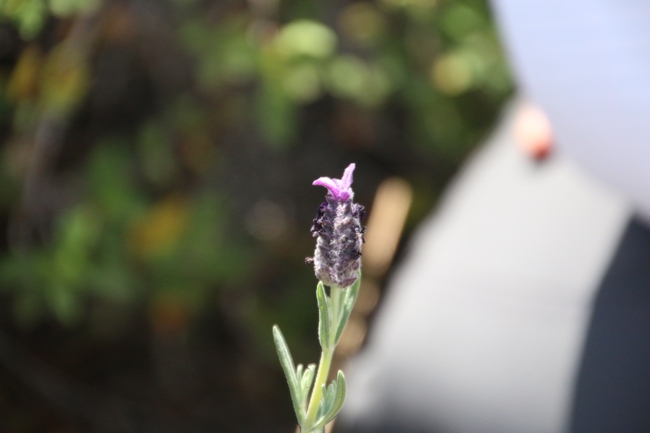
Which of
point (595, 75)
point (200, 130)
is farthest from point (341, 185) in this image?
point (200, 130)

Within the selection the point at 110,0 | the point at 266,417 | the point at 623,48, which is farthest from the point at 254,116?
the point at 623,48

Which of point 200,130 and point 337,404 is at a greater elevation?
point 200,130

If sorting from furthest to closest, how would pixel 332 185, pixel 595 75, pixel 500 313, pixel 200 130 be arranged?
1. pixel 200 130
2. pixel 500 313
3. pixel 595 75
4. pixel 332 185

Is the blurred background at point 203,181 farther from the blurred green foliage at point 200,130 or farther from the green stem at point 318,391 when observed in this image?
the green stem at point 318,391

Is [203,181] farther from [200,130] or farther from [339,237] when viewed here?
[339,237]

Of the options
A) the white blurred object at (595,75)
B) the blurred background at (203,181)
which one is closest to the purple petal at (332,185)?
the white blurred object at (595,75)

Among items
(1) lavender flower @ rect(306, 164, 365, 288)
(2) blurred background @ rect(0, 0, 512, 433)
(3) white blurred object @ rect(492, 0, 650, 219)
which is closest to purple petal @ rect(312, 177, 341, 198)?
(1) lavender flower @ rect(306, 164, 365, 288)
